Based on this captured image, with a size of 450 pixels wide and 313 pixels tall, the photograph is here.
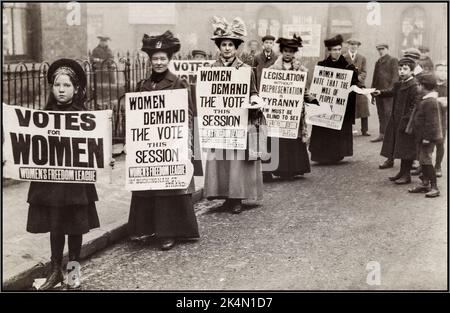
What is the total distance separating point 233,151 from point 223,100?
100 centimetres

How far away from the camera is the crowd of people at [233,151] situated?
193 inches

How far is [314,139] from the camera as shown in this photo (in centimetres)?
1041

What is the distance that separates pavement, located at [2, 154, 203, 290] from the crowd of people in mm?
268

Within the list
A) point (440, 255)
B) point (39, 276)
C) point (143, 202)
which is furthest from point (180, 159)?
point (440, 255)

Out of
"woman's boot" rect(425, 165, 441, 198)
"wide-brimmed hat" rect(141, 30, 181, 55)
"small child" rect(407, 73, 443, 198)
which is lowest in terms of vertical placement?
"woman's boot" rect(425, 165, 441, 198)

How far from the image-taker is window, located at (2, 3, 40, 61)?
10.6 m

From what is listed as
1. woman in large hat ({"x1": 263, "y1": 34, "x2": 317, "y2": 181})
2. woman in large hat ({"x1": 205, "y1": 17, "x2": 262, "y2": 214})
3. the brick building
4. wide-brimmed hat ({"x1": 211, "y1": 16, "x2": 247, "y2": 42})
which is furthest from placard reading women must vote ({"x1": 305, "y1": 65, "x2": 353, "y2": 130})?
the brick building

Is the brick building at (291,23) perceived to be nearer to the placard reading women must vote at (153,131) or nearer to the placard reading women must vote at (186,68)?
the placard reading women must vote at (186,68)

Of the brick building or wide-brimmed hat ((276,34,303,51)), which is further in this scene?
the brick building

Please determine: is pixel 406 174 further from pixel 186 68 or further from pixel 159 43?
pixel 159 43

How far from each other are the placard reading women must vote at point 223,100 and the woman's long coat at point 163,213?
82cm

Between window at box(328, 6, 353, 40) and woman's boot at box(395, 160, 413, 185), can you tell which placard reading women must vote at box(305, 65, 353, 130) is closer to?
woman's boot at box(395, 160, 413, 185)

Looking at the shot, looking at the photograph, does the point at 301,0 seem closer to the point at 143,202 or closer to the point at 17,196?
the point at 143,202
